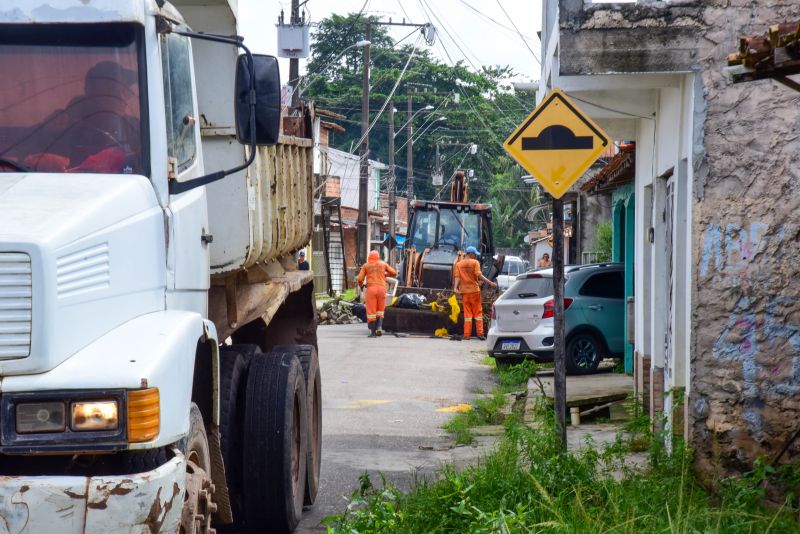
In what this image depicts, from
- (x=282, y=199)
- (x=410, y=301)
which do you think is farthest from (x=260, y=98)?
(x=410, y=301)

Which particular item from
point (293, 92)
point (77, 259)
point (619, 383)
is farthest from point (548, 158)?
point (293, 92)

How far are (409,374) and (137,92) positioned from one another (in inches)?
478

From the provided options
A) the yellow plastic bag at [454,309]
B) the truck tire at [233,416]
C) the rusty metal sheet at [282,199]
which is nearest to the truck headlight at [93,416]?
the truck tire at [233,416]

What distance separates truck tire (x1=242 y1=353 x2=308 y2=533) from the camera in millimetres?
6863

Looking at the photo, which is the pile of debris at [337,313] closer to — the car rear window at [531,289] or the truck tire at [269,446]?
the car rear window at [531,289]

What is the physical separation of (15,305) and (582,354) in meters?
13.8

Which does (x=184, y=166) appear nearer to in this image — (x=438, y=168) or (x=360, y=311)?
(x=360, y=311)

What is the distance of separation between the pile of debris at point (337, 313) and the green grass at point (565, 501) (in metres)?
20.8

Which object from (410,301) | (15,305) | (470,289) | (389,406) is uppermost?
(15,305)

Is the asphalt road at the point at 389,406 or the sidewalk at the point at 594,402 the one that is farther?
the sidewalk at the point at 594,402

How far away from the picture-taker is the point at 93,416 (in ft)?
12.7

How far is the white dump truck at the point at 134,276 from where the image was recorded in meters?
3.88

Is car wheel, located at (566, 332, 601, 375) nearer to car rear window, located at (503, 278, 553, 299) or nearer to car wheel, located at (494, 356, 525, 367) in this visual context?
car rear window, located at (503, 278, 553, 299)

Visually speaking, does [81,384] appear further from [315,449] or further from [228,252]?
[315,449]
